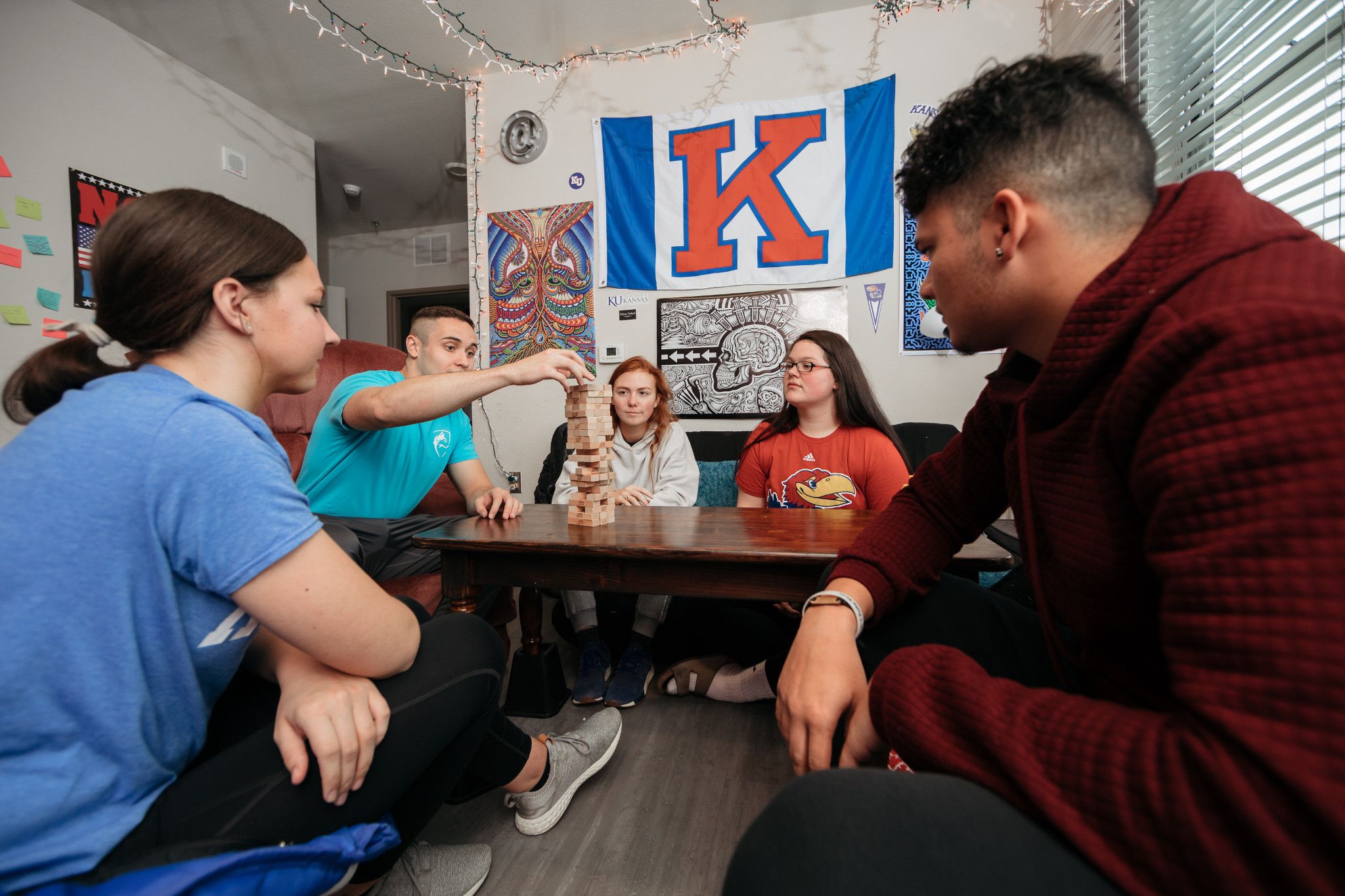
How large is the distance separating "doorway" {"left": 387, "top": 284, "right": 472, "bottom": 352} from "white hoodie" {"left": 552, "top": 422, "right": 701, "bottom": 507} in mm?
4103

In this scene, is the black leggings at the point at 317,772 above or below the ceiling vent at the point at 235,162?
below

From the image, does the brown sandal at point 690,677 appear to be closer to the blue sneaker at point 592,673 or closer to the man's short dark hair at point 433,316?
the blue sneaker at point 592,673

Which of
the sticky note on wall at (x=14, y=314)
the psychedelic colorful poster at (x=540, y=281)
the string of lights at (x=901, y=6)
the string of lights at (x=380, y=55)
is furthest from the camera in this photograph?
the psychedelic colorful poster at (x=540, y=281)

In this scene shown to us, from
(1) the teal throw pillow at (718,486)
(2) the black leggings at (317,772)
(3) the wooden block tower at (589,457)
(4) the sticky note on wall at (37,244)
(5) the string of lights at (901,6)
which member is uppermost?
(5) the string of lights at (901,6)

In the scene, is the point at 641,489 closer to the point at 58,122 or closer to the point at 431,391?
the point at 431,391

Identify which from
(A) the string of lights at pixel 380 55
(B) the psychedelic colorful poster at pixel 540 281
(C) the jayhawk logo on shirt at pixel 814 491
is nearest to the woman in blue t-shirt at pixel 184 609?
(C) the jayhawk logo on shirt at pixel 814 491

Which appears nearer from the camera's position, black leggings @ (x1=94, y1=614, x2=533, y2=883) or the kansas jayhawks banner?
black leggings @ (x1=94, y1=614, x2=533, y2=883)

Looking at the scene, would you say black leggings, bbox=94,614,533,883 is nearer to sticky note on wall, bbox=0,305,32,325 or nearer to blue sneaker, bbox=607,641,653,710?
blue sneaker, bbox=607,641,653,710

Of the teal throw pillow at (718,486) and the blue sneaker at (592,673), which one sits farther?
the teal throw pillow at (718,486)

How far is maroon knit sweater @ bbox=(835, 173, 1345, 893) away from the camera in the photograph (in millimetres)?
345

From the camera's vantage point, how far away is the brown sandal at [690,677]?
197 centimetres

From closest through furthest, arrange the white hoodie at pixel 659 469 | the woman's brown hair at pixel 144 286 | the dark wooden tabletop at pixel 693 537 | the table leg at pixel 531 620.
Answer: the woman's brown hair at pixel 144 286 → the dark wooden tabletop at pixel 693 537 → the table leg at pixel 531 620 → the white hoodie at pixel 659 469

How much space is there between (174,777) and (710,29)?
362 centimetres

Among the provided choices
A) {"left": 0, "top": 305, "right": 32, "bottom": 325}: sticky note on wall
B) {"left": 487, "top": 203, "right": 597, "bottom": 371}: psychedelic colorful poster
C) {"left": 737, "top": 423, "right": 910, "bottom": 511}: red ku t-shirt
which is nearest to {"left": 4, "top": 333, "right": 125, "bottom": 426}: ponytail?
{"left": 737, "top": 423, "right": 910, "bottom": 511}: red ku t-shirt
